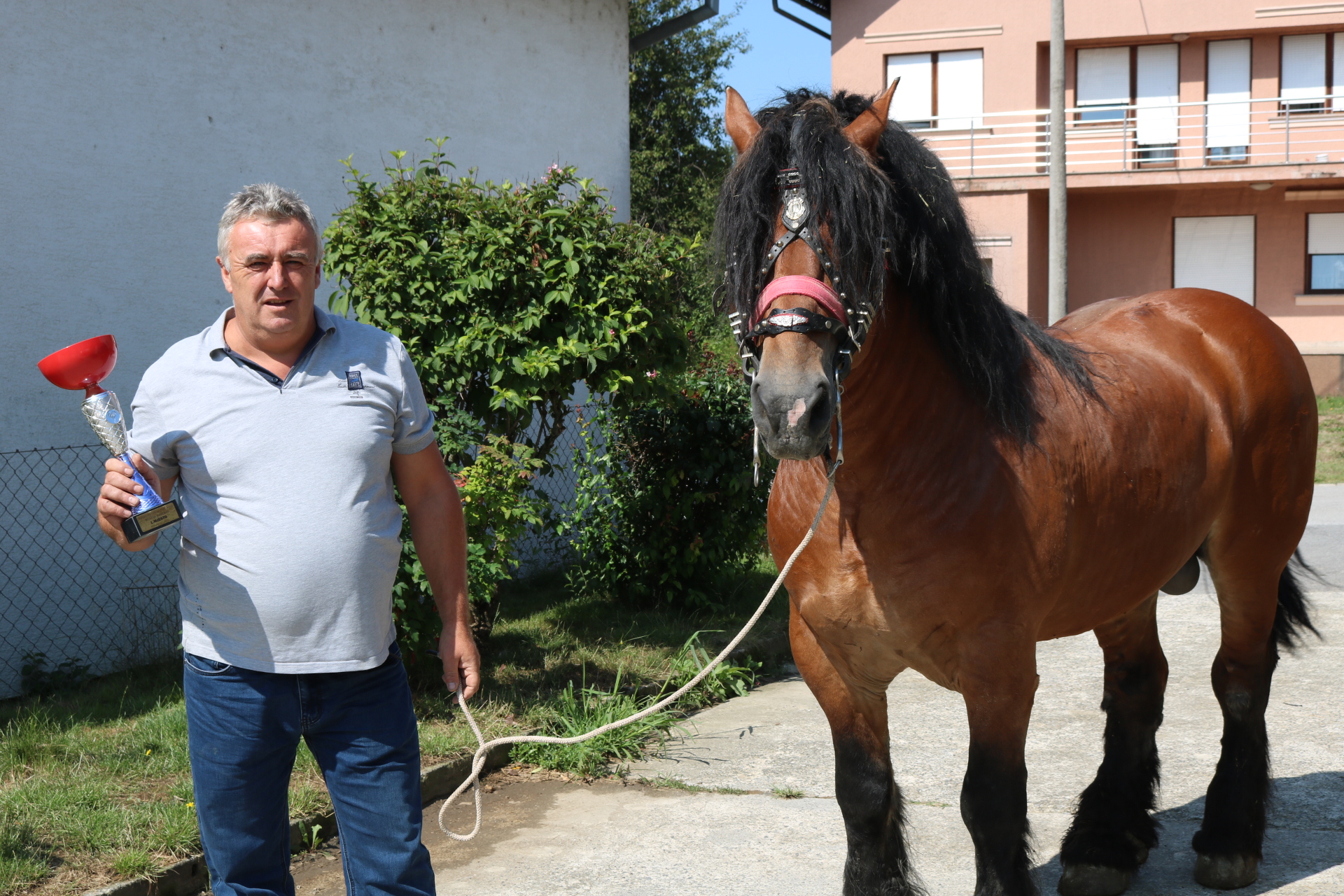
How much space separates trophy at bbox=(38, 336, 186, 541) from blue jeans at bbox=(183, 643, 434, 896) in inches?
14.8

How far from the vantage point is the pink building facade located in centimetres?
2123

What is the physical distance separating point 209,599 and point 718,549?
15.7ft

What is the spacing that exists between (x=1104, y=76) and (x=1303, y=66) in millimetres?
3633

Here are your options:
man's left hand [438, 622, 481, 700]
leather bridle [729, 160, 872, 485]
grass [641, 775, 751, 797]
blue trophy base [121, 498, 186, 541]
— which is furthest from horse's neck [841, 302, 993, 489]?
grass [641, 775, 751, 797]

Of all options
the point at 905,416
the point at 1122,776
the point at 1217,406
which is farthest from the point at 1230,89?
the point at 905,416

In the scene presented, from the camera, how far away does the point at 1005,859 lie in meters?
2.93

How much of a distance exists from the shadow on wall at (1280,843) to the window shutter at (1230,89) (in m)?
20.4

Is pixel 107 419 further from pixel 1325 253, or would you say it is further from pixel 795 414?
pixel 1325 253

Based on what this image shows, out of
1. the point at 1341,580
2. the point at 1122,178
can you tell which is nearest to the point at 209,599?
the point at 1341,580

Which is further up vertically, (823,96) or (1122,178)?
(1122,178)

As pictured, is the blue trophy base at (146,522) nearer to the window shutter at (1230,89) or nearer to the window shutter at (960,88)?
the window shutter at (960,88)

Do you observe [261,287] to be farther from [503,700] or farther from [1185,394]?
[503,700]

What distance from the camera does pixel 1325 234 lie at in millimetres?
21781

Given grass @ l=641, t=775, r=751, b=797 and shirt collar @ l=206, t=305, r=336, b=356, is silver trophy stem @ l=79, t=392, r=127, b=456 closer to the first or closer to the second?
shirt collar @ l=206, t=305, r=336, b=356
